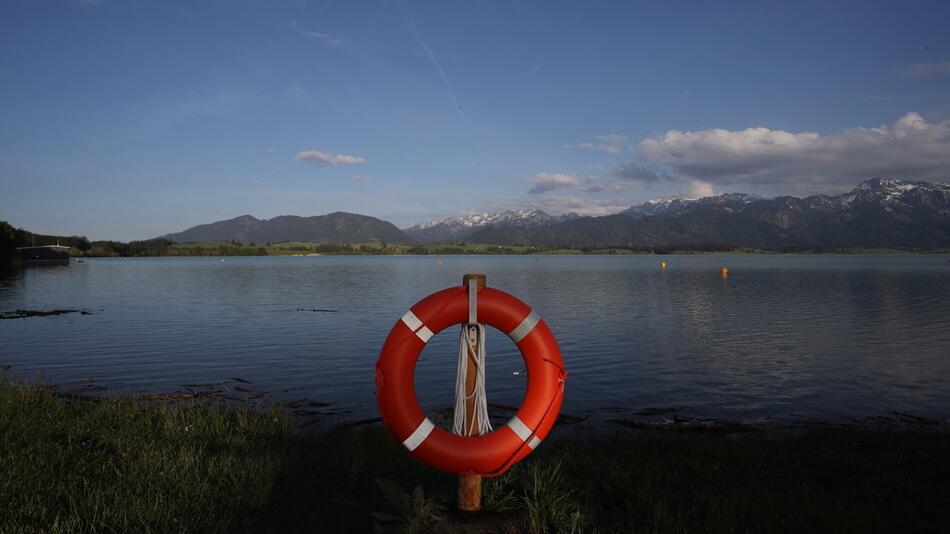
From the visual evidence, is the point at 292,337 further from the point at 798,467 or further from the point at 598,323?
the point at 798,467

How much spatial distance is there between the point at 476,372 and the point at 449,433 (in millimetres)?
503

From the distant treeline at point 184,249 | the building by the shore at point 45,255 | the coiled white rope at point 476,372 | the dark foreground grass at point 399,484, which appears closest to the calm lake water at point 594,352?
the dark foreground grass at point 399,484

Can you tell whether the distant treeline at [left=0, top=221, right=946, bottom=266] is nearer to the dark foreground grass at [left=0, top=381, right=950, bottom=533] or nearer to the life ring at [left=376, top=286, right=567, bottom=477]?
the dark foreground grass at [left=0, top=381, right=950, bottom=533]

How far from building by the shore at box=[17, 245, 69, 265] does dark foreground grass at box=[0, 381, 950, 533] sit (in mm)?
111102

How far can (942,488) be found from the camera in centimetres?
480

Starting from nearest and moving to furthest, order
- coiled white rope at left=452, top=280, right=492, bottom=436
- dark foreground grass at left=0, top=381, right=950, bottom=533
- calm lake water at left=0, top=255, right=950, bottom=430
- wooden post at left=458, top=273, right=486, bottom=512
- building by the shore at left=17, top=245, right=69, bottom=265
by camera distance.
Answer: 1. dark foreground grass at left=0, top=381, right=950, bottom=533
2. wooden post at left=458, top=273, right=486, bottom=512
3. coiled white rope at left=452, top=280, right=492, bottom=436
4. calm lake water at left=0, top=255, right=950, bottom=430
5. building by the shore at left=17, top=245, right=69, bottom=265

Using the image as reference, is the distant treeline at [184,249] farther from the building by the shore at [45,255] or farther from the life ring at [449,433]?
the life ring at [449,433]

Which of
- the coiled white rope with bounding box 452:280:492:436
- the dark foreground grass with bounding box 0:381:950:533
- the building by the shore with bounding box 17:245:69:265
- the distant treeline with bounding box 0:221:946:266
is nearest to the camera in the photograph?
the dark foreground grass with bounding box 0:381:950:533

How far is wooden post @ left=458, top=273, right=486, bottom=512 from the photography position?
4094 millimetres

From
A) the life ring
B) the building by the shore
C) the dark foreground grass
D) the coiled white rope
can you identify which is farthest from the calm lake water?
the building by the shore

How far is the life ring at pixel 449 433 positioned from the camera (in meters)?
4.11

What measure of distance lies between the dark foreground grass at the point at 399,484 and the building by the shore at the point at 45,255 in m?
111

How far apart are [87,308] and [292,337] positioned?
47.8 feet

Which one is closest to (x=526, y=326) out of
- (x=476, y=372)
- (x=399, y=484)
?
(x=476, y=372)
